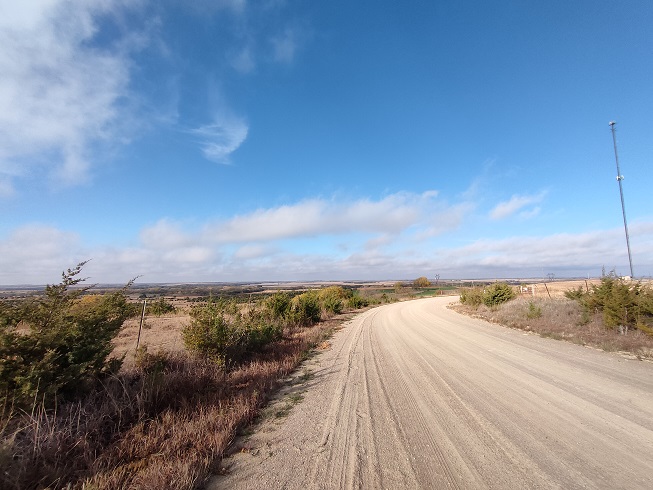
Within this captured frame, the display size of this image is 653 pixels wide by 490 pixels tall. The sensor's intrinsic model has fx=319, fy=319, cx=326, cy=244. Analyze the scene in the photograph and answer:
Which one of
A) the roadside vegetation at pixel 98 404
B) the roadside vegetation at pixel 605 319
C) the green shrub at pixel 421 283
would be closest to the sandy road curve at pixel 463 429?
the roadside vegetation at pixel 98 404

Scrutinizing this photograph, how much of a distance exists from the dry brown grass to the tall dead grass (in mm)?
11390

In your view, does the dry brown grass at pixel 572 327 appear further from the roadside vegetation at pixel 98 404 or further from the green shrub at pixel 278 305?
the green shrub at pixel 278 305

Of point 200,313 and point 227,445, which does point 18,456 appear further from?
point 200,313

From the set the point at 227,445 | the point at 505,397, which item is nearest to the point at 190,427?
the point at 227,445

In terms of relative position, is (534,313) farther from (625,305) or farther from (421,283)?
(421,283)

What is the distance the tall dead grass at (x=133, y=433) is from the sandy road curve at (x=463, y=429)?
0.53 metres

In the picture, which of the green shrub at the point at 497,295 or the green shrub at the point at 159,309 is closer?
the green shrub at the point at 497,295

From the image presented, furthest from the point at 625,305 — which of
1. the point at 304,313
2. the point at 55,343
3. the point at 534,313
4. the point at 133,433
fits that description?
the point at 55,343

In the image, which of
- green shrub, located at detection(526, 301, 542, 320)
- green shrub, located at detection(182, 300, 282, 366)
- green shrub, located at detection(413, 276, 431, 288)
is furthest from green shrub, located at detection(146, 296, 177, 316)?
green shrub, located at detection(413, 276, 431, 288)

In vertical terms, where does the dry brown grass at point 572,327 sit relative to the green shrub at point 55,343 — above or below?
below

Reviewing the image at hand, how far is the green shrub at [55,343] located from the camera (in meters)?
4.55

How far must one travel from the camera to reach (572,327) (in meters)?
13.9

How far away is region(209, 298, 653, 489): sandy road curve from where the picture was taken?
12.0 feet

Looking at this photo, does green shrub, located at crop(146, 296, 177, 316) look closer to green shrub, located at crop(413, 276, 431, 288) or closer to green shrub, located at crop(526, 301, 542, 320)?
green shrub, located at crop(526, 301, 542, 320)
